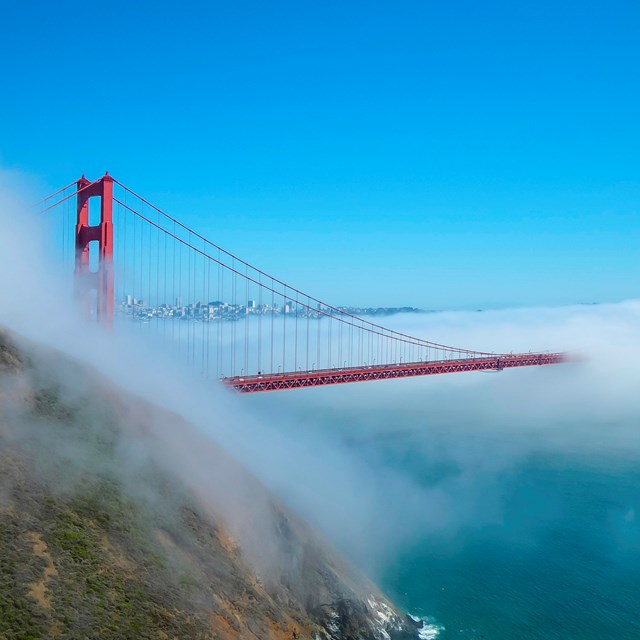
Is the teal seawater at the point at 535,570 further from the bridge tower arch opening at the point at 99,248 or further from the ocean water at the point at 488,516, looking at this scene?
the bridge tower arch opening at the point at 99,248

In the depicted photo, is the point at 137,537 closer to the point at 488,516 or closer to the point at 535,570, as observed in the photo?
the point at 535,570

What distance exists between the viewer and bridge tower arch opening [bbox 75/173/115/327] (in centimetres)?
2644

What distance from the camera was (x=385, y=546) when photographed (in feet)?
93.3

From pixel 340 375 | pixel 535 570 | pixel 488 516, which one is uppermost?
pixel 340 375

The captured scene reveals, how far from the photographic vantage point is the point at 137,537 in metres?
16.3

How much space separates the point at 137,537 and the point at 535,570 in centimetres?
1768

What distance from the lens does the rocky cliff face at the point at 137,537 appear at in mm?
13547

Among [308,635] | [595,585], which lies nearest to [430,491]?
[595,585]

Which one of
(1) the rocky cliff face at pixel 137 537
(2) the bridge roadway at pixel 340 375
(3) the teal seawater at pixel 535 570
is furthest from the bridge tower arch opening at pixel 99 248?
(3) the teal seawater at pixel 535 570

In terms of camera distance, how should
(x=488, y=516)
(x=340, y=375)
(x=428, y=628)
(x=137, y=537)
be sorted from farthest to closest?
(x=340, y=375)
(x=488, y=516)
(x=428, y=628)
(x=137, y=537)

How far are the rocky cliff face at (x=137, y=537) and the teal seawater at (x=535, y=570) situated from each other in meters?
3.06

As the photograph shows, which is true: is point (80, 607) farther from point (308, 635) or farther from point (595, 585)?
point (595, 585)

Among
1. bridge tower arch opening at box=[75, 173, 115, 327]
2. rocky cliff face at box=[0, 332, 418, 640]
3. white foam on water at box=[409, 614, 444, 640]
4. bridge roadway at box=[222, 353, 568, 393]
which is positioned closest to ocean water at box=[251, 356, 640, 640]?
white foam on water at box=[409, 614, 444, 640]

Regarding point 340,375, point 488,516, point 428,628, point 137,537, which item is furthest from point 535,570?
point 137,537
